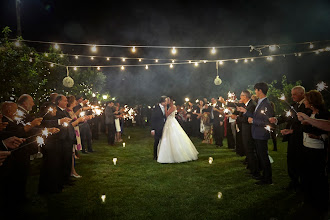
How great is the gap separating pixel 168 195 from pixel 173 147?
10.1 ft

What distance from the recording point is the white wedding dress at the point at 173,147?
25.7 feet

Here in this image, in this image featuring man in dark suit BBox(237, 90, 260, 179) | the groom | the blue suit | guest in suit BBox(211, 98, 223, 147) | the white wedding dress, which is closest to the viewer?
the blue suit

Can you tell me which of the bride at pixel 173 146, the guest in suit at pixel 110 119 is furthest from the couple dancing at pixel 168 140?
the guest in suit at pixel 110 119

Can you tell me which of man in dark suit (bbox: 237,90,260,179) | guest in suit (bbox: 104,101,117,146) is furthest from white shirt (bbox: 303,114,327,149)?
guest in suit (bbox: 104,101,117,146)

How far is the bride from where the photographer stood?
25.7 ft

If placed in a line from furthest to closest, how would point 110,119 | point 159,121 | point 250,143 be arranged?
1. point 110,119
2. point 159,121
3. point 250,143

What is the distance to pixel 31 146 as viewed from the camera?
4516 millimetres

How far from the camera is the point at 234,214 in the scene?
392 cm

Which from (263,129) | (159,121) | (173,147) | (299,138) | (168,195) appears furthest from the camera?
(159,121)

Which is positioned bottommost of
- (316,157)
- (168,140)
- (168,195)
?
(168,195)

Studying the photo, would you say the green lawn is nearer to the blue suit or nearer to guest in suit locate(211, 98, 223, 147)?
the blue suit

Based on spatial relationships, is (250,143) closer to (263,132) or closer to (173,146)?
(263,132)

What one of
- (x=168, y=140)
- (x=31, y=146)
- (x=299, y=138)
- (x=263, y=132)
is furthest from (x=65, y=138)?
(x=299, y=138)

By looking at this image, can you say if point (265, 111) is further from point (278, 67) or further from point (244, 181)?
point (278, 67)
